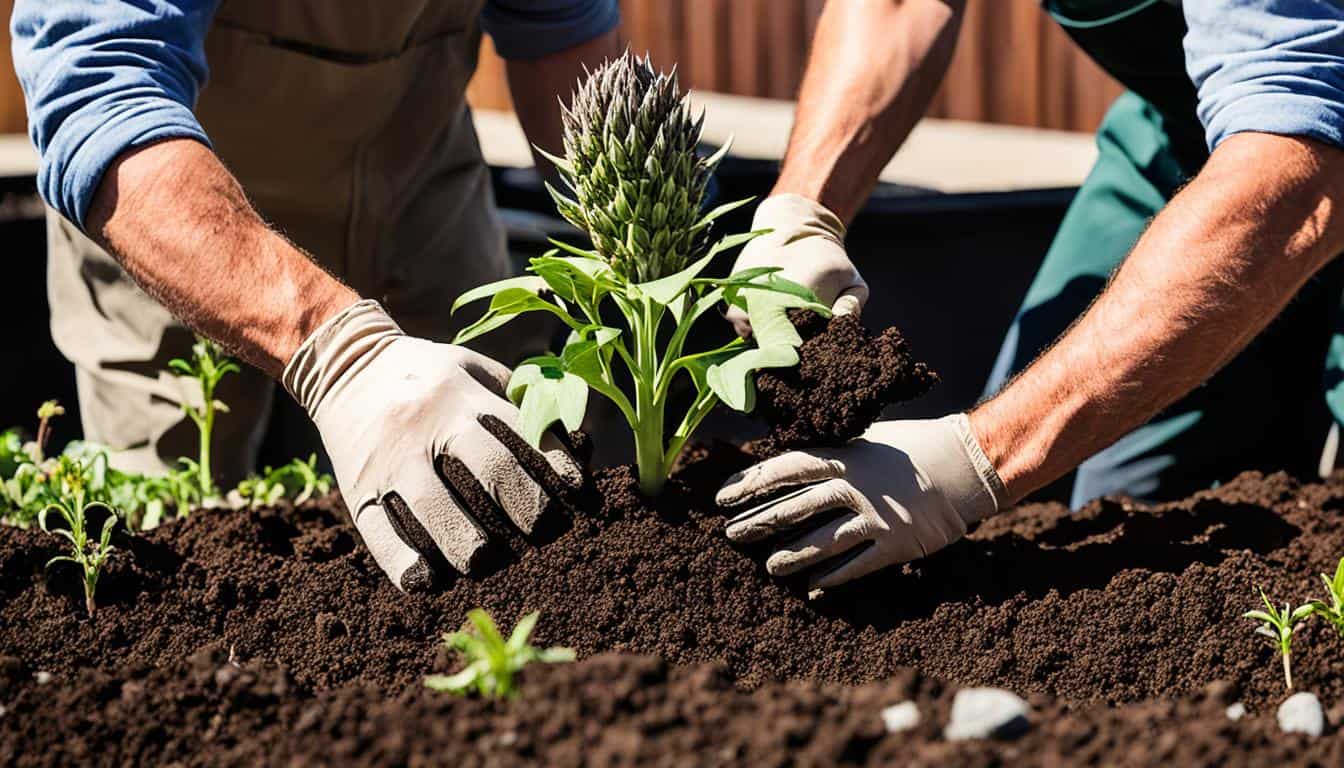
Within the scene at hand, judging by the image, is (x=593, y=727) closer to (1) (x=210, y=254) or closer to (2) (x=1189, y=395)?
(1) (x=210, y=254)

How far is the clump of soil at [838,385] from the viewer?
1.93m

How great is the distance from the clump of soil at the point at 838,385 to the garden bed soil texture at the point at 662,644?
1cm

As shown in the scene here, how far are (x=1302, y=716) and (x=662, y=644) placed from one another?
31.7 inches

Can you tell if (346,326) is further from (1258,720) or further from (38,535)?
(1258,720)

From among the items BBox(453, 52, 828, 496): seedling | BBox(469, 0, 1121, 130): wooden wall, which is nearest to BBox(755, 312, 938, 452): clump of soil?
BBox(453, 52, 828, 496): seedling

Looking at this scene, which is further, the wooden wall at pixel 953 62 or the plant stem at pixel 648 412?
the wooden wall at pixel 953 62

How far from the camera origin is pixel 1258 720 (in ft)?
4.85

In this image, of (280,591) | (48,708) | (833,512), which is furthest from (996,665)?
(48,708)

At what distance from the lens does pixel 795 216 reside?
2486 mm

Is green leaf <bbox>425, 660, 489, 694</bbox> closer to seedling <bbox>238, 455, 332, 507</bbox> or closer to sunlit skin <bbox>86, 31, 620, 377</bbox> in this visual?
sunlit skin <bbox>86, 31, 620, 377</bbox>

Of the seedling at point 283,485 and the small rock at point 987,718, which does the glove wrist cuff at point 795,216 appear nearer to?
the seedling at point 283,485

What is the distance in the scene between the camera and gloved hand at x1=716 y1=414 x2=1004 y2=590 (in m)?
1.91

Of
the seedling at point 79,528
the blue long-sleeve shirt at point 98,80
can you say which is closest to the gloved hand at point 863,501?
the seedling at point 79,528

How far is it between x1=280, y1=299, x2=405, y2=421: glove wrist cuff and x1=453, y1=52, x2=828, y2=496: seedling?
10.9 inches
